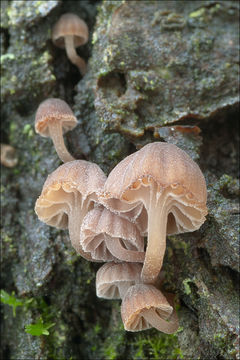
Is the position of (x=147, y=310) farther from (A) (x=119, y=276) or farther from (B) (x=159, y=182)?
(B) (x=159, y=182)

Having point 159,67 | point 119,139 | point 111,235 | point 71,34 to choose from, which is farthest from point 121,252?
point 71,34

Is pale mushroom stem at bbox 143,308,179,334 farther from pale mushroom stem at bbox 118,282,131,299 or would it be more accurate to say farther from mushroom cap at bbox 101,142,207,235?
mushroom cap at bbox 101,142,207,235

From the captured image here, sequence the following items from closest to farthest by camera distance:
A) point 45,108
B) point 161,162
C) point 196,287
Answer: point 161,162, point 196,287, point 45,108

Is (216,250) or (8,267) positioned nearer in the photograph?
(216,250)

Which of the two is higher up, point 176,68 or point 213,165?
point 176,68

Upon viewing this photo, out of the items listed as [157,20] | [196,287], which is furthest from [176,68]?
[196,287]

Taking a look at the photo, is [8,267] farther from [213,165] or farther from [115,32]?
[115,32]
